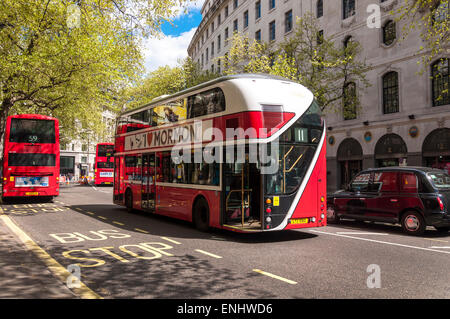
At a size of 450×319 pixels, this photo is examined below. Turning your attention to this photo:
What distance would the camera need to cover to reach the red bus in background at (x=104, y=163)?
37.4 m

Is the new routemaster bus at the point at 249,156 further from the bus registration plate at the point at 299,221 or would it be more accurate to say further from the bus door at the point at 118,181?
the bus door at the point at 118,181

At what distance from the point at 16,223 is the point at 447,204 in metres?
12.1

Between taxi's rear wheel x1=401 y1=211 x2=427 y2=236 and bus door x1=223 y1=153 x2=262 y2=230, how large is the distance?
4182mm

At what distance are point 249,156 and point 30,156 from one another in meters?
13.1

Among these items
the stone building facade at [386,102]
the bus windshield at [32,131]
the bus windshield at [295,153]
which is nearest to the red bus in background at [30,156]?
the bus windshield at [32,131]

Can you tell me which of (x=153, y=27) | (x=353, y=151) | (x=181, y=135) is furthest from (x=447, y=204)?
(x=353, y=151)

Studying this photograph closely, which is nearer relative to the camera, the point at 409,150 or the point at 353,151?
the point at 409,150

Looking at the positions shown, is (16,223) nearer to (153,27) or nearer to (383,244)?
(153,27)

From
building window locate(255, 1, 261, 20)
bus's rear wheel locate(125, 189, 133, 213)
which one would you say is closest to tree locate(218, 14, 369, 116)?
bus's rear wheel locate(125, 189, 133, 213)

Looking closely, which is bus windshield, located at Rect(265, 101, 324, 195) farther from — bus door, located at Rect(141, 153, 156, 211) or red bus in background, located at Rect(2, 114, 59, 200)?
red bus in background, located at Rect(2, 114, 59, 200)

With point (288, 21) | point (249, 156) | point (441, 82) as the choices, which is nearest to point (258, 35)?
point (288, 21)

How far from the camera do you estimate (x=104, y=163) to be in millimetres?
37938

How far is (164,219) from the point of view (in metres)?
13.3

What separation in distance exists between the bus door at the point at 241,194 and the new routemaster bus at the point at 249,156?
2 centimetres
